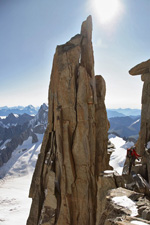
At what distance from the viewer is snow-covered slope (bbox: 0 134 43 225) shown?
6625 centimetres

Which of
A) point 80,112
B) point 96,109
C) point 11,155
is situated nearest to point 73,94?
point 80,112

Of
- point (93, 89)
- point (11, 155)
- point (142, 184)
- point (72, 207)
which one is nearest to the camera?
point (142, 184)

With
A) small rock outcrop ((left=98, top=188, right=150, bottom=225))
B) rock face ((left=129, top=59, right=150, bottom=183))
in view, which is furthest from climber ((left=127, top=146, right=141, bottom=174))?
rock face ((left=129, top=59, right=150, bottom=183))

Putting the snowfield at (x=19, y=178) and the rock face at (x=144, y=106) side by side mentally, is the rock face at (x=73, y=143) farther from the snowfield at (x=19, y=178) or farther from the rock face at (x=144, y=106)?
the snowfield at (x=19, y=178)

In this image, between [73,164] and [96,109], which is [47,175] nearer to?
[73,164]

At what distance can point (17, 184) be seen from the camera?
121062 mm

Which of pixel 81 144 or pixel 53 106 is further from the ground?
pixel 53 106

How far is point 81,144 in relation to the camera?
1953 centimetres

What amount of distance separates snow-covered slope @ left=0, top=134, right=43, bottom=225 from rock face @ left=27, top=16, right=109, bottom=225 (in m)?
48.0

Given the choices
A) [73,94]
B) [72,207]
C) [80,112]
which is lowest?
[72,207]

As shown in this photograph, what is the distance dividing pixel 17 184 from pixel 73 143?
390ft

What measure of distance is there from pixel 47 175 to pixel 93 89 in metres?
12.1

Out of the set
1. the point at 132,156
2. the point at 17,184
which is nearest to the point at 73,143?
the point at 132,156

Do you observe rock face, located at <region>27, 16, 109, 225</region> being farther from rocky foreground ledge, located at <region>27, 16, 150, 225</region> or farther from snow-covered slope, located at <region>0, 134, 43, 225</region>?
snow-covered slope, located at <region>0, 134, 43, 225</region>
